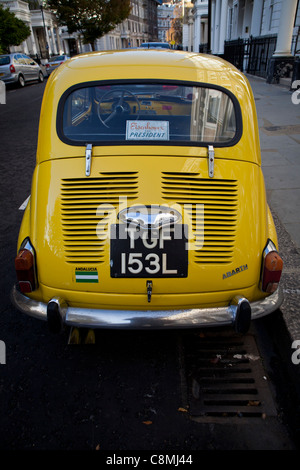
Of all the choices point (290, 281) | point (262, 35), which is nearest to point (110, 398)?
point (290, 281)

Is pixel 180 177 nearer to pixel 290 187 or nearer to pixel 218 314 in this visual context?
pixel 218 314

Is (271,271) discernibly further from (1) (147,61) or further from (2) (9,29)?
(2) (9,29)

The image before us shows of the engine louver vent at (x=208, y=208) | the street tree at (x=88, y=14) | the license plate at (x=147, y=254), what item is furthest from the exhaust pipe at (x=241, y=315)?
the street tree at (x=88, y=14)

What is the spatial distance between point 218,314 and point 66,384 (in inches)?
45.8

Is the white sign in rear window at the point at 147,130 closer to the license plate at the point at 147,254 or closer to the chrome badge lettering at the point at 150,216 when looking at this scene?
the chrome badge lettering at the point at 150,216

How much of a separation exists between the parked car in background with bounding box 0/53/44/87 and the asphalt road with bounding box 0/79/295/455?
18884 mm

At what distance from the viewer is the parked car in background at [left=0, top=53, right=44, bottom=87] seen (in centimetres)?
1827

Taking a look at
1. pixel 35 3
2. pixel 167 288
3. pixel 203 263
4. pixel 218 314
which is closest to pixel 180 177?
pixel 203 263

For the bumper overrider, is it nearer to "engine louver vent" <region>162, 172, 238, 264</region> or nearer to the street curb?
A: "engine louver vent" <region>162, 172, 238, 264</region>

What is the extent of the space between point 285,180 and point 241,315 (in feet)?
12.8

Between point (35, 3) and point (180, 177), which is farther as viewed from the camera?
point (35, 3)

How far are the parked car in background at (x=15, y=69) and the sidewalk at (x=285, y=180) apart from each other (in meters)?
13.8

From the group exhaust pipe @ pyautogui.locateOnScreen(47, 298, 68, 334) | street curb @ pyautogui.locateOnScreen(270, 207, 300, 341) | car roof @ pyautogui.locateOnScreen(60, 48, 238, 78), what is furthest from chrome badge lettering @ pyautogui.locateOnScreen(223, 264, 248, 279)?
car roof @ pyautogui.locateOnScreen(60, 48, 238, 78)

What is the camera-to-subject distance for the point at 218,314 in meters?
2.21
